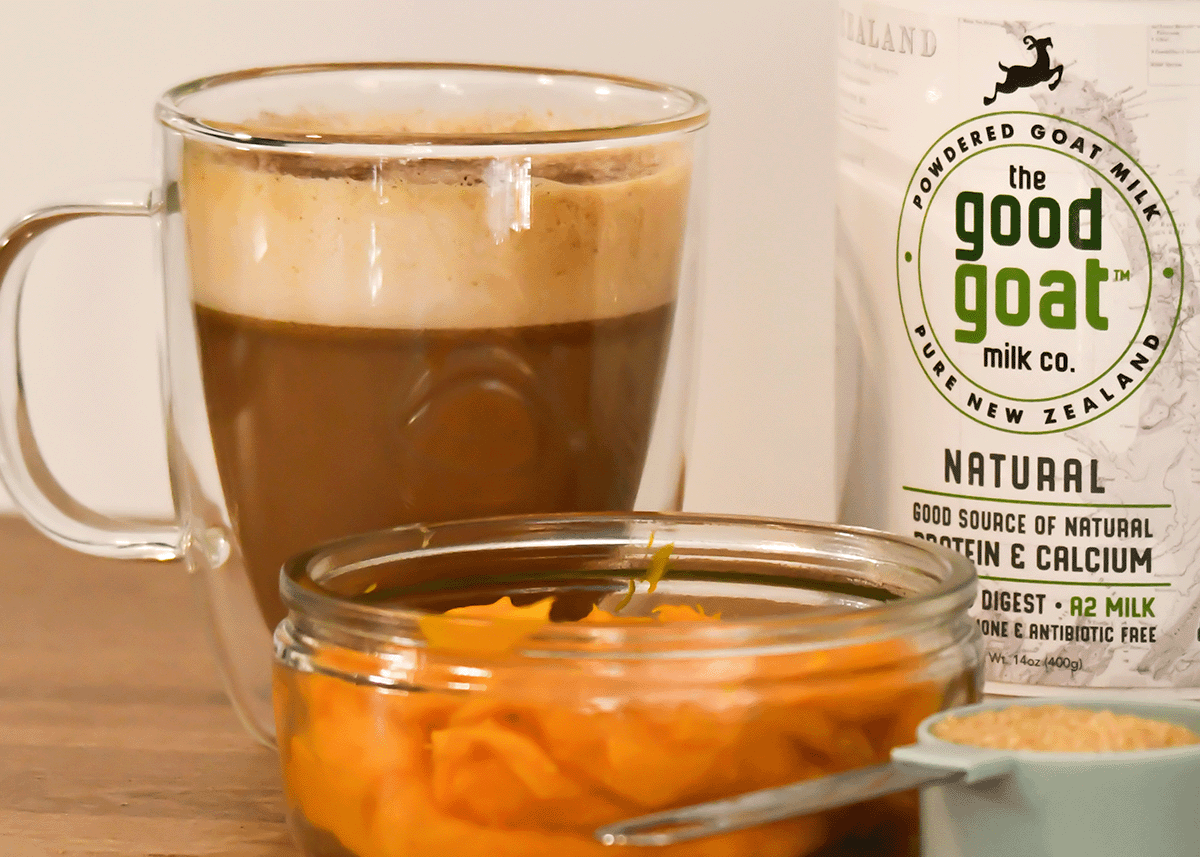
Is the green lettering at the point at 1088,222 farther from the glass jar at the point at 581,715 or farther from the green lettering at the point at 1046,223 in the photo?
the glass jar at the point at 581,715

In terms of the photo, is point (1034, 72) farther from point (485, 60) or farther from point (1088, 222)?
point (485, 60)

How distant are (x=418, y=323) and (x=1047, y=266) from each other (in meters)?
0.18

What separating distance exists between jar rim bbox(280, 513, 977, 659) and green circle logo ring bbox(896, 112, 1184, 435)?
0.07 m

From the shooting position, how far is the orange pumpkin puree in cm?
33

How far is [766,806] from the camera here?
0.31m

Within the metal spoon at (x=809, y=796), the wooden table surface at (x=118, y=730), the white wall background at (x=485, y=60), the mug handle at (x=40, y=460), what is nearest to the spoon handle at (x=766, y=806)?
the metal spoon at (x=809, y=796)

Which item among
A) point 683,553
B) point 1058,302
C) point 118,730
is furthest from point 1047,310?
point 118,730

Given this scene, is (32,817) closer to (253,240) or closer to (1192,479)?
(253,240)

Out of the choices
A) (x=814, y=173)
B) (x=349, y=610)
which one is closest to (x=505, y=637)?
(x=349, y=610)

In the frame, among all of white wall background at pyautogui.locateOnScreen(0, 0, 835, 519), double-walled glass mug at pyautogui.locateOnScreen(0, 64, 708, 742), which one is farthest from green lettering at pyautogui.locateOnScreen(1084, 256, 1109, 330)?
white wall background at pyautogui.locateOnScreen(0, 0, 835, 519)

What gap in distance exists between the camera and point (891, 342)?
477mm

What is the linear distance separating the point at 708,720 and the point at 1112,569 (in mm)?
173

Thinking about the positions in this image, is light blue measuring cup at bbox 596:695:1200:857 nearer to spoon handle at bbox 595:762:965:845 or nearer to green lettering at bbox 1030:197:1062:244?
spoon handle at bbox 595:762:965:845

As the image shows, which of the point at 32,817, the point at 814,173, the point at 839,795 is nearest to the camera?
the point at 839,795
